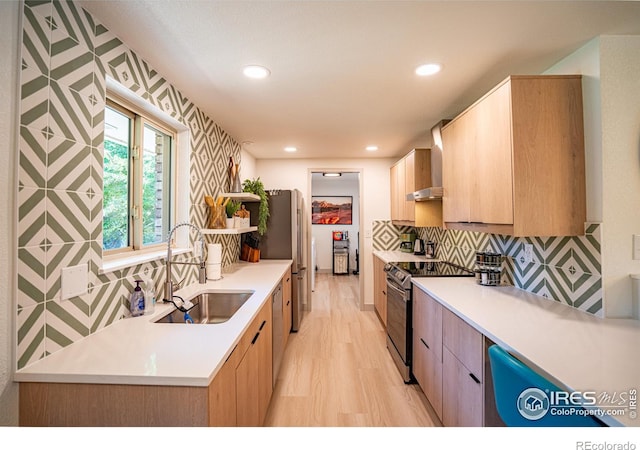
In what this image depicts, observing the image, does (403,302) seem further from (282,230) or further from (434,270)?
(282,230)

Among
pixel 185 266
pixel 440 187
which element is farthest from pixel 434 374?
pixel 185 266

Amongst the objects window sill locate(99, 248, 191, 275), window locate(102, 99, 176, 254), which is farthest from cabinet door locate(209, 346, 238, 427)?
window locate(102, 99, 176, 254)

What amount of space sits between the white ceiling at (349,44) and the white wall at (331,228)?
4704 millimetres

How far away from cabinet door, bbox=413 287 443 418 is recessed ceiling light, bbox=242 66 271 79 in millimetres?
1856

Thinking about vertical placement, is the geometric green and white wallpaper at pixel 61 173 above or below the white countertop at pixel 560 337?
above

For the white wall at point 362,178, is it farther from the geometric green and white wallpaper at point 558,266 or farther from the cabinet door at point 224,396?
the cabinet door at point 224,396

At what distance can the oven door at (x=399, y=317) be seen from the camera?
244 centimetres

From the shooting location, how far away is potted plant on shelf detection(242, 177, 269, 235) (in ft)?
10.8

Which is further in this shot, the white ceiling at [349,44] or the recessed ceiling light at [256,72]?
the recessed ceiling light at [256,72]

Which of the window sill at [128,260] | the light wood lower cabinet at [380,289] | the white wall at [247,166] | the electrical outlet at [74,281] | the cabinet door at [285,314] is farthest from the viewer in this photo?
the white wall at [247,166]

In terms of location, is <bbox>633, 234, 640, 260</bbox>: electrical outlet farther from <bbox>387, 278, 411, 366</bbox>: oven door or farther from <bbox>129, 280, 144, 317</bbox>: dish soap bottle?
<bbox>129, 280, 144, 317</bbox>: dish soap bottle

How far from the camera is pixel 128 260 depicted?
161 centimetres

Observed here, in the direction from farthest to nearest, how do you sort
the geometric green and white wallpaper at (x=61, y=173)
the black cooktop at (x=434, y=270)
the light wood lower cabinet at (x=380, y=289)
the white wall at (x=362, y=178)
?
the white wall at (x=362, y=178), the light wood lower cabinet at (x=380, y=289), the black cooktop at (x=434, y=270), the geometric green and white wallpaper at (x=61, y=173)

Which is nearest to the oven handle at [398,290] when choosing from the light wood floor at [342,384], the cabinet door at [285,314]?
the light wood floor at [342,384]
